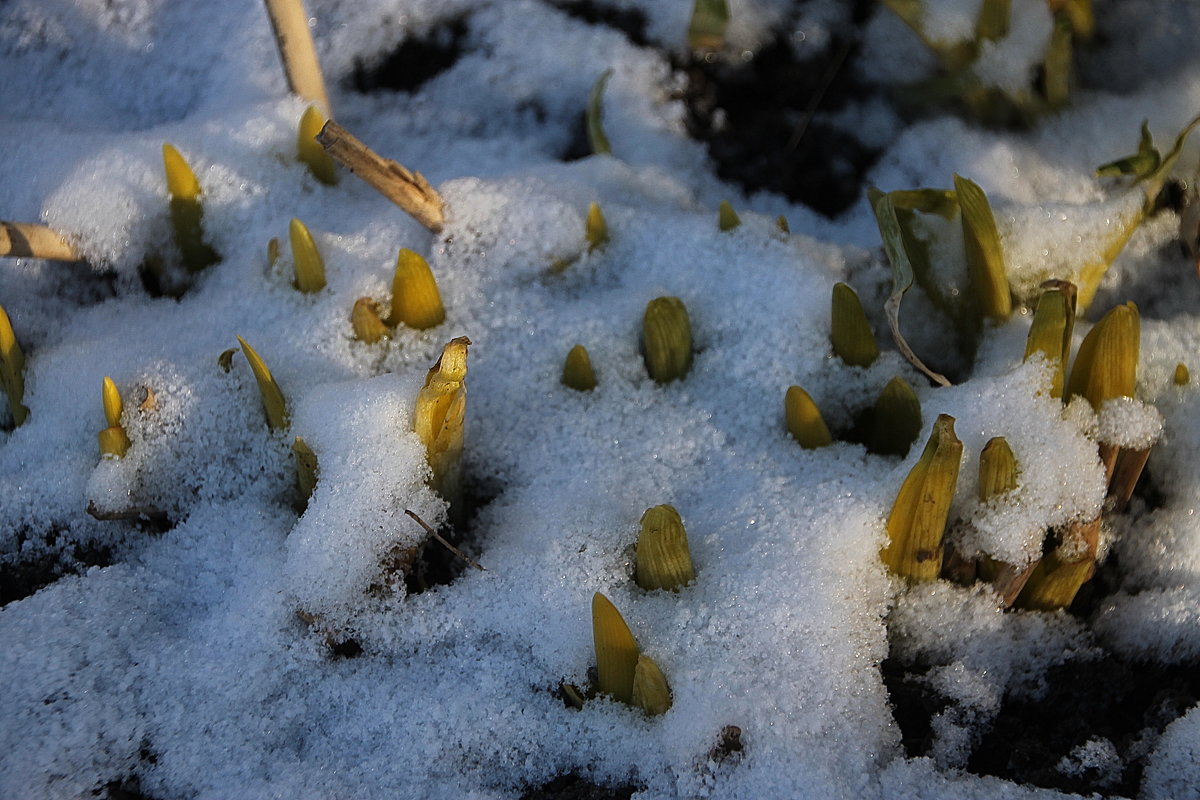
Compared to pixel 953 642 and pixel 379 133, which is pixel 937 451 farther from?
pixel 379 133

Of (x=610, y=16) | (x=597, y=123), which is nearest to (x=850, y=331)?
(x=597, y=123)

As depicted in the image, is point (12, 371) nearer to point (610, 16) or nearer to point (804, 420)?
point (804, 420)

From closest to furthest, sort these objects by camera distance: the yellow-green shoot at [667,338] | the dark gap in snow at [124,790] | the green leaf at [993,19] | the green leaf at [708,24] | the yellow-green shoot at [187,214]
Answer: the dark gap in snow at [124,790] < the yellow-green shoot at [667,338] < the yellow-green shoot at [187,214] < the green leaf at [993,19] < the green leaf at [708,24]

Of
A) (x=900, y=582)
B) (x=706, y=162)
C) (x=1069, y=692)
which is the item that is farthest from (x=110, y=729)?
(x=706, y=162)

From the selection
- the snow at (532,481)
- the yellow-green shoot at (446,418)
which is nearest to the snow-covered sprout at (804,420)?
the snow at (532,481)

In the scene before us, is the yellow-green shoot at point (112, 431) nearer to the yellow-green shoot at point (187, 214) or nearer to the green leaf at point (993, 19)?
the yellow-green shoot at point (187, 214)

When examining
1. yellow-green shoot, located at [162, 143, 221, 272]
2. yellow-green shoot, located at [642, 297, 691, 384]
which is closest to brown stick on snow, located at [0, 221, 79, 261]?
yellow-green shoot, located at [162, 143, 221, 272]

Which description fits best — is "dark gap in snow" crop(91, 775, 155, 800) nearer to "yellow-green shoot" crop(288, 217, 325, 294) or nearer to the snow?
the snow
